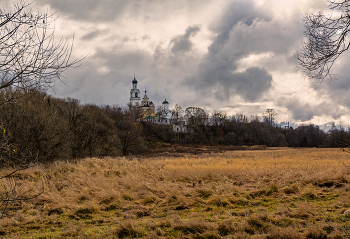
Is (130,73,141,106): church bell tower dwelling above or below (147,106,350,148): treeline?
above

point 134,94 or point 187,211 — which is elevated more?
point 134,94

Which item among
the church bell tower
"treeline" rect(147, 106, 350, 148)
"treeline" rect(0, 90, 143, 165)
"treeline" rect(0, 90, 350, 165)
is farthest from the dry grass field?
the church bell tower

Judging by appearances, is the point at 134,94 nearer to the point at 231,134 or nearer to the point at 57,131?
the point at 231,134

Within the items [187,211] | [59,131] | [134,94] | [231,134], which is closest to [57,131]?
[59,131]

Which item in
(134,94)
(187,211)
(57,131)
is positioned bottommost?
(187,211)

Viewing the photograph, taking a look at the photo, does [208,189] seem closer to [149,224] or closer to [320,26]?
[149,224]

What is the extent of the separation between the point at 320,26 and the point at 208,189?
7.58 meters

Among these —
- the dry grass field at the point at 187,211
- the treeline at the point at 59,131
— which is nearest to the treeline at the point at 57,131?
the treeline at the point at 59,131

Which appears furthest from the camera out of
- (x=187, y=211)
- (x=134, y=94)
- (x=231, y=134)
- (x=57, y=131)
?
(x=134, y=94)

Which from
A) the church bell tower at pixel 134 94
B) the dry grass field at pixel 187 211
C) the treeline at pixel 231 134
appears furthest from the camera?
the church bell tower at pixel 134 94

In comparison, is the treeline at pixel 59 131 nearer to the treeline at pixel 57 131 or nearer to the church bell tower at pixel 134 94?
the treeline at pixel 57 131

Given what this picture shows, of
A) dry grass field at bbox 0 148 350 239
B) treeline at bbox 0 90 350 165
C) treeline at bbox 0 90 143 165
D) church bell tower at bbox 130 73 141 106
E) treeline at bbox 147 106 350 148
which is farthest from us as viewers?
church bell tower at bbox 130 73 141 106

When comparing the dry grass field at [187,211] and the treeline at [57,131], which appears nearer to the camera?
the dry grass field at [187,211]

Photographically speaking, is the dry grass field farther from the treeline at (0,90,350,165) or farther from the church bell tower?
the church bell tower
